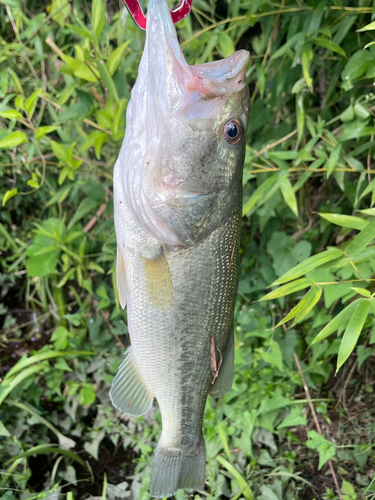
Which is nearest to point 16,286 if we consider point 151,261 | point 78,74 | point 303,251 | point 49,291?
point 49,291

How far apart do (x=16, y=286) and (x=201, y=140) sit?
247 cm

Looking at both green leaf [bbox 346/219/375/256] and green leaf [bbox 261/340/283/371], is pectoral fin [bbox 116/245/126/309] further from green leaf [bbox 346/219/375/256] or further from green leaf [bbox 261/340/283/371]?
green leaf [bbox 261/340/283/371]

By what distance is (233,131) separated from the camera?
2.52 feet

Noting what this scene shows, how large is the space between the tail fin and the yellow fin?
42cm

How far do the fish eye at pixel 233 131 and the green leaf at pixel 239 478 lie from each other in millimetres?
1375

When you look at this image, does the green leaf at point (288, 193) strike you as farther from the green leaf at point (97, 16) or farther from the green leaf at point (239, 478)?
the green leaf at point (239, 478)

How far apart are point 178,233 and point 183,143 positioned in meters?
0.18

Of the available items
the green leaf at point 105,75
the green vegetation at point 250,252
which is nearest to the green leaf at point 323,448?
the green vegetation at point 250,252

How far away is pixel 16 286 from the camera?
9.24ft

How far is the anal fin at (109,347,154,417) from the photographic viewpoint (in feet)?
3.06

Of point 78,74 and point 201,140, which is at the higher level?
point 78,74

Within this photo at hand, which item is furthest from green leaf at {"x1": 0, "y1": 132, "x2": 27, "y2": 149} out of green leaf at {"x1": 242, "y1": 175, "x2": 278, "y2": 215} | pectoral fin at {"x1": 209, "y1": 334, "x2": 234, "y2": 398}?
pectoral fin at {"x1": 209, "y1": 334, "x2": 234, "y2": 398}

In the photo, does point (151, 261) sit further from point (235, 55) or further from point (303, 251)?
point (303, 251)

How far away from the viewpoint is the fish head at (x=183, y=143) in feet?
2.37
